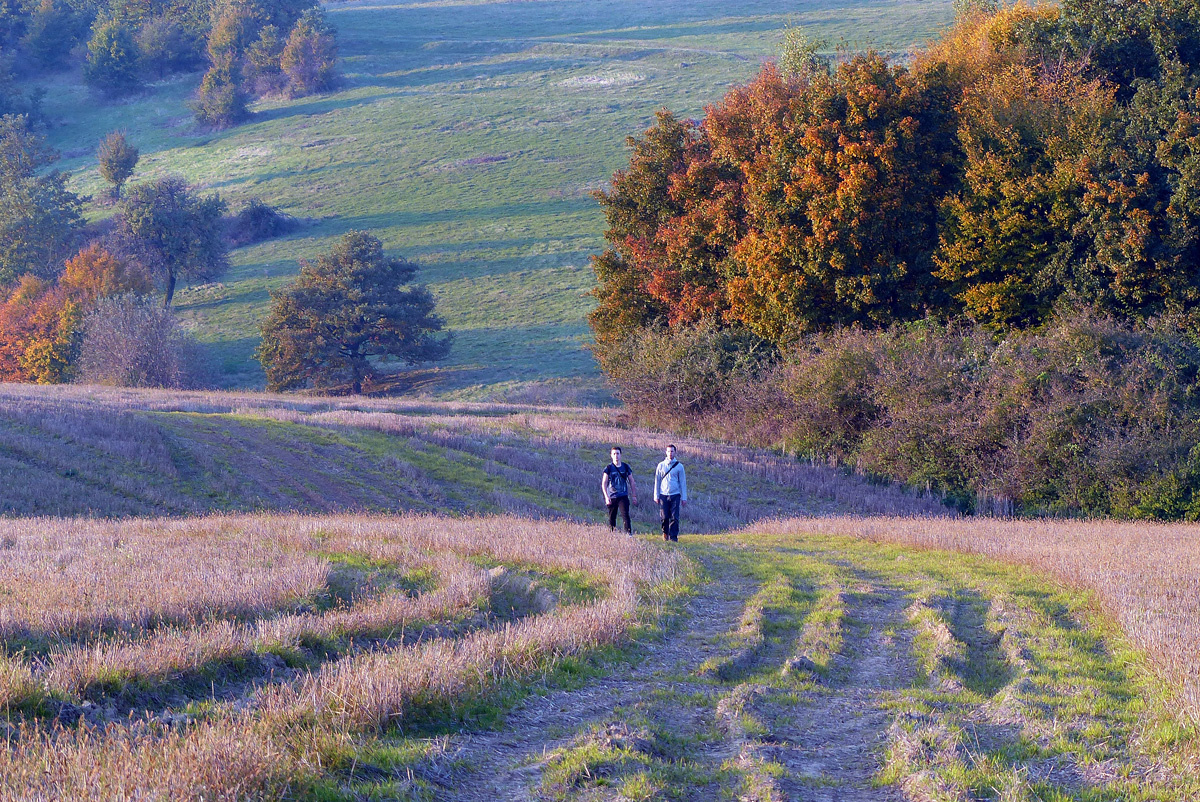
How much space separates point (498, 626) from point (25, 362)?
2161 inches

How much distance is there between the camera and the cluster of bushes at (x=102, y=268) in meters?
48.6

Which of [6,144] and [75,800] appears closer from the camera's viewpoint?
[75,800]

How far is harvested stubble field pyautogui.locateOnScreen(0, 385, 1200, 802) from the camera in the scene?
5691 millimetres

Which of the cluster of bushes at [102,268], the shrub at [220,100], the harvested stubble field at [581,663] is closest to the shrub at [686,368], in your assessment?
the harvested stubble field at [581,663]

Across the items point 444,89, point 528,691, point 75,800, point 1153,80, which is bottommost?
point 528,691

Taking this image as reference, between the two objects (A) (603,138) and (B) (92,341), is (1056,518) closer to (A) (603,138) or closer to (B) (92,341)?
(B) (92,341)

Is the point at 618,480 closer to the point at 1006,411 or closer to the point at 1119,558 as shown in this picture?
the point at 1119,558

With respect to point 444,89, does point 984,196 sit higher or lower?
lower

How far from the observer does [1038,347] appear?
1055 inches

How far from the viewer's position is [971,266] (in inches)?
1186

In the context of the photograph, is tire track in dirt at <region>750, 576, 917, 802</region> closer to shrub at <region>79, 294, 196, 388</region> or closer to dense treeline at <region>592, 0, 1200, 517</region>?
dense treeline at <region>592, 0, 1200, 517</region>

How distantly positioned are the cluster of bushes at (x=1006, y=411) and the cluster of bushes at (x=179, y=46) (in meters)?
86.7

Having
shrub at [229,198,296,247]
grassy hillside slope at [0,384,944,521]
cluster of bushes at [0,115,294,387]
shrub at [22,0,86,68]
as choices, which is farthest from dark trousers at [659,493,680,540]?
shrub at [22,0,86,68]

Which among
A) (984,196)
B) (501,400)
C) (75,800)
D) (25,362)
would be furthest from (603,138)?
(75,800)
